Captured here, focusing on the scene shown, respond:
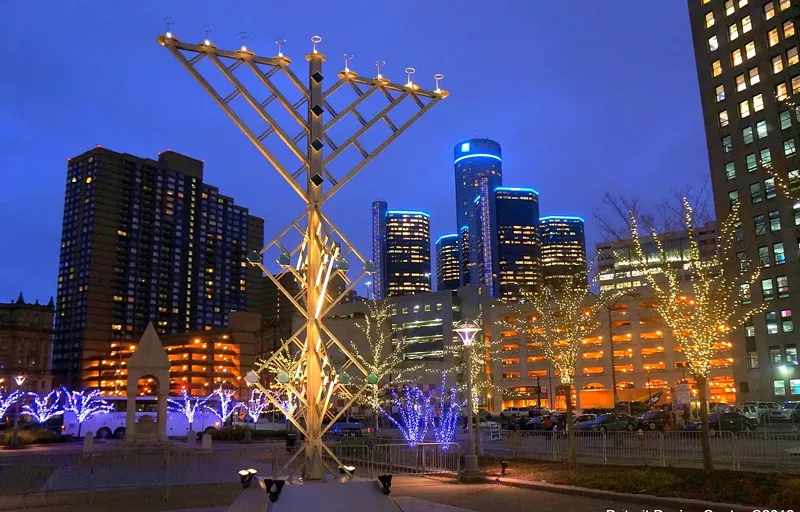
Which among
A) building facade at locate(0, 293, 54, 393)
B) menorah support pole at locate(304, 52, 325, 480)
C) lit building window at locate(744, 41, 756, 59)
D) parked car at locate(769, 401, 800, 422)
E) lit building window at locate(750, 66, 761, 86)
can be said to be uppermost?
lit building window at locate(744, 41, 756, 59)

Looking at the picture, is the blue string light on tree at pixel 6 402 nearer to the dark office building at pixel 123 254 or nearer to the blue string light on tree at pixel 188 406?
the blue string light on tree at pixel 188 406

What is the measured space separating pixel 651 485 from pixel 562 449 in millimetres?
12176

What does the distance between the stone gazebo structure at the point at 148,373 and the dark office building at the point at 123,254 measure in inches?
5109

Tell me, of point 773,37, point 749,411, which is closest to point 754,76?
point 773,37

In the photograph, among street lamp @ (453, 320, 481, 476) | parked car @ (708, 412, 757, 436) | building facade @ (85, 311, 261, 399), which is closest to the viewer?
street lamp @ (453, 320, 481, 476)

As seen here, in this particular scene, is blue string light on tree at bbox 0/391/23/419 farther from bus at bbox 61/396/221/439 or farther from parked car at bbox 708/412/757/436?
parked car at bbox 708/412/757/436

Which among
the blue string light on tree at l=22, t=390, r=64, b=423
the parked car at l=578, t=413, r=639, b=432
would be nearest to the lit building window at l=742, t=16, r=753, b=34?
the parked car at l=578, t=413, r=639, b=432

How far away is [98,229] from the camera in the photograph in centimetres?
15662

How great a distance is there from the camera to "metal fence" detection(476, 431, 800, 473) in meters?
19.7

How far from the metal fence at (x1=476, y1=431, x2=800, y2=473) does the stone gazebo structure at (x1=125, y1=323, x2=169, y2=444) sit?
19.8 metres

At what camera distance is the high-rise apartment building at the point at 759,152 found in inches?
2534

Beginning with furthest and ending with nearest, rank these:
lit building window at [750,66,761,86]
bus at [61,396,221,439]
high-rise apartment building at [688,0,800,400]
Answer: lit building window at [750,66,761,86] < high-rise apartment building at [688,0,800,400] < bus at [61,396,221,439]

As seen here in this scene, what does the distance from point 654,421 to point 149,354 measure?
3052cm

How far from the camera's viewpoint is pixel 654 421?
41.7m
